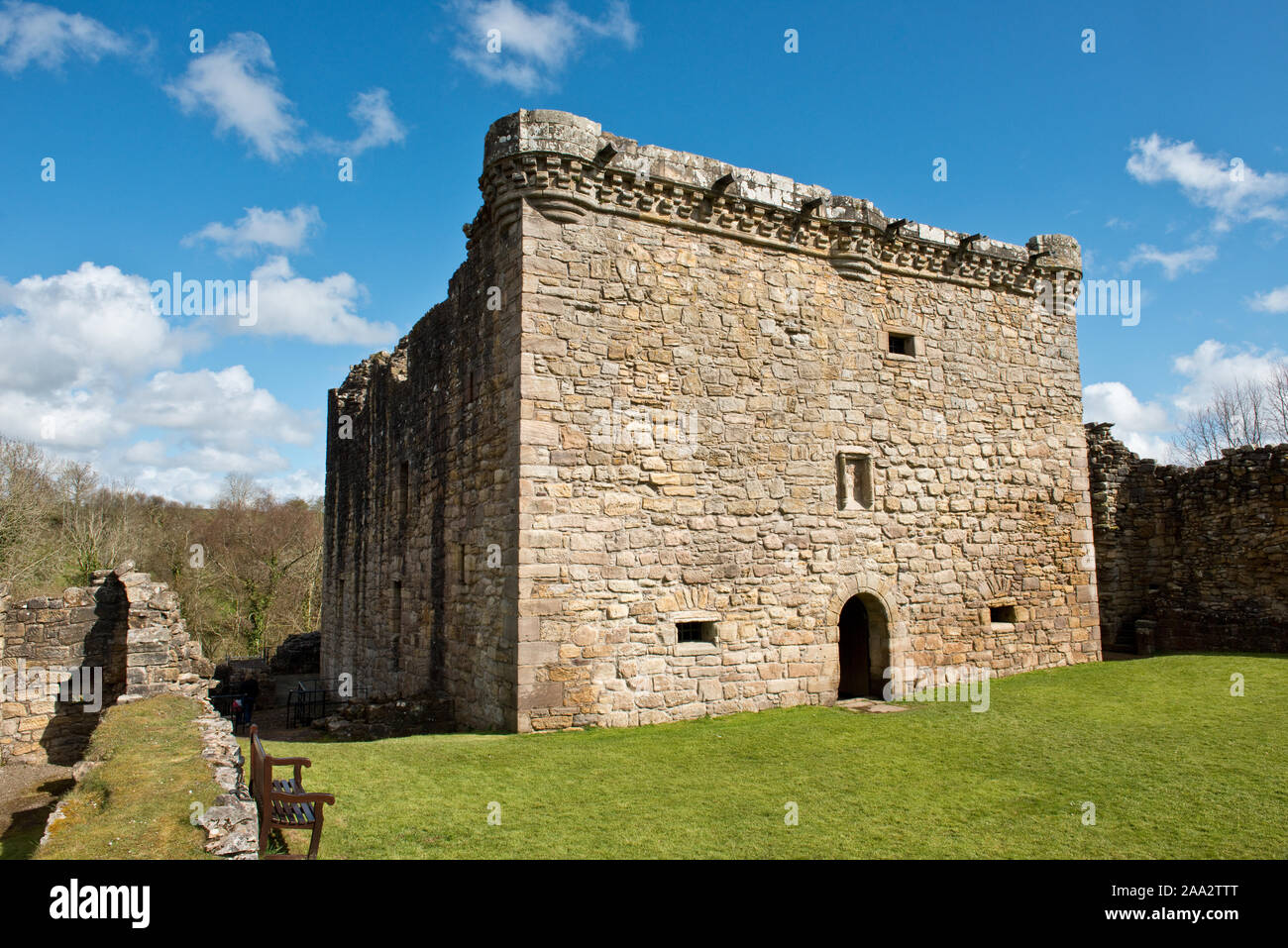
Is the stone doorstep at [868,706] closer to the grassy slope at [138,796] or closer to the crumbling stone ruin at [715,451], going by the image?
the crumbling stone ruin at [715,451]

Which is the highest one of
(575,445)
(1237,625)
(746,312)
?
(746,312)

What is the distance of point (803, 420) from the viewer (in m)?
11.6

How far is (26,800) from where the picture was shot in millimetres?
9500

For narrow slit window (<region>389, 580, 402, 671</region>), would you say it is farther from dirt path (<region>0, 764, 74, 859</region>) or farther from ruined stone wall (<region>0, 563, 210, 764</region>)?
dirt path (<region>0, 764, 74, 859</region>)

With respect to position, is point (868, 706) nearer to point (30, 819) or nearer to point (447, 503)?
point (447, 503)

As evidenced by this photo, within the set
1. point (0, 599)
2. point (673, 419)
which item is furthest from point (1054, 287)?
point (0, 599)

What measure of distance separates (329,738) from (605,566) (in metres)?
4.64

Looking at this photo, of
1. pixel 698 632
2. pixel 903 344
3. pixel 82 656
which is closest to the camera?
pixel 698 632

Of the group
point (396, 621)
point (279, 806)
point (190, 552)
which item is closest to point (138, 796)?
point (279, 806)

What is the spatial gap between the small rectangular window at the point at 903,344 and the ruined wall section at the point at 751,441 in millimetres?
82

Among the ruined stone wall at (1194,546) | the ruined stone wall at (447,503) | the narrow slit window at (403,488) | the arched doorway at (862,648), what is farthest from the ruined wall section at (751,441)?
the narrow slit window at (403,488)

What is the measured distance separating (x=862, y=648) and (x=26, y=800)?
38.3ft

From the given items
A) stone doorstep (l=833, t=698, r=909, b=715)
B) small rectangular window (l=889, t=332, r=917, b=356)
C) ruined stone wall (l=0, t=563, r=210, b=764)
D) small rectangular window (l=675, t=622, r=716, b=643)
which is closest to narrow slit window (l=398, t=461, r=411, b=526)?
ruined stone wall (l=0, t=563, r=210, b=764)
